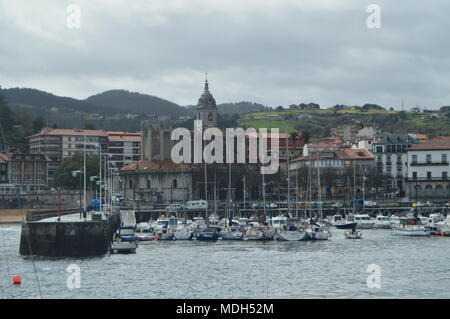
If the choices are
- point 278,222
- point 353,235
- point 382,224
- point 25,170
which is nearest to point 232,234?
point 278,222

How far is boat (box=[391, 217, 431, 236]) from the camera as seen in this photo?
84.8m

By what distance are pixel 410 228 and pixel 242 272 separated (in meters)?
38.1

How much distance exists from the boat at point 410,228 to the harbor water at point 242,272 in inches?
508

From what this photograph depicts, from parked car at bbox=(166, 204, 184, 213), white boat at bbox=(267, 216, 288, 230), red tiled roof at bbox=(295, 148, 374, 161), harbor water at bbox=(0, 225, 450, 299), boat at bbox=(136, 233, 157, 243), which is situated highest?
red tiled roof at bbox=(295, 148, 374, 161)

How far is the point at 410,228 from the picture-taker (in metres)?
85.6

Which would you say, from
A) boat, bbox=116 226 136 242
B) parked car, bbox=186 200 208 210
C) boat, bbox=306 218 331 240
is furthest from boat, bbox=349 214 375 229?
boat, bbox=116 226 136 242

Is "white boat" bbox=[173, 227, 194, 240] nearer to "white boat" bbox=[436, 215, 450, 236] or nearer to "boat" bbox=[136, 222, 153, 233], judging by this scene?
"boat" bbox=[136, 222, 153, 233]

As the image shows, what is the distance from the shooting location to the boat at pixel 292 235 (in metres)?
75.8

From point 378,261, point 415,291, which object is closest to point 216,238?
point 378,261

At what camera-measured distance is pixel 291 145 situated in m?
158

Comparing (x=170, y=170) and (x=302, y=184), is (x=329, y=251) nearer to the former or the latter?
(x=302, y=184)

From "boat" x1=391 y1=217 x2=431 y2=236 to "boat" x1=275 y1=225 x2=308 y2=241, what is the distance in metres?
12.3

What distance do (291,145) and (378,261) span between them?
10110cm

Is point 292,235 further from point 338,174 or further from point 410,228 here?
point 338,174
